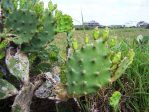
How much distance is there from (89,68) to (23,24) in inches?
30.2

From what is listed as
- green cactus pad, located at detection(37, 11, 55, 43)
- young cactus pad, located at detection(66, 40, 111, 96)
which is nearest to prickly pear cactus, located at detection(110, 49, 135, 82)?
young cactus pad, located at detection(66, 40, 111, 96)

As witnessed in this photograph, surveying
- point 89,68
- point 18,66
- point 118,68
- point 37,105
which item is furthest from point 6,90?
point 118,68

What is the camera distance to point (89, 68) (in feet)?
10.6

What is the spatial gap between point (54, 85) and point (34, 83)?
191mm

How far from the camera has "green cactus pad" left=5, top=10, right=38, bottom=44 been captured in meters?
3.73

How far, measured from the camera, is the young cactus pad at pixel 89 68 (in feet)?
10.6

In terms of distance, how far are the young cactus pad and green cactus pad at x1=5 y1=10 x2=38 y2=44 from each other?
57 centimetres

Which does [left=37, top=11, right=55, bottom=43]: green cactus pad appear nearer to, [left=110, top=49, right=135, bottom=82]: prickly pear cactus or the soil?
the soil

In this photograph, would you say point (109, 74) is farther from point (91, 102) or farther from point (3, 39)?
point (3, 39)

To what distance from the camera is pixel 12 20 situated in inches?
149

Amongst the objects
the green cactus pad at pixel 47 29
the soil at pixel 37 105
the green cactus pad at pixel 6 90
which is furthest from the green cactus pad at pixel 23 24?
the soil at pixel 37 105

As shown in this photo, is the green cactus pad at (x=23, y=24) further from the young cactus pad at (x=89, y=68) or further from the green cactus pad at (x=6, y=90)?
the young cactus pad at (x=89, y=68)

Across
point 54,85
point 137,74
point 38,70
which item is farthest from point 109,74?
point 38,70

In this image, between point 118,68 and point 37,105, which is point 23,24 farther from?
point 118,68
